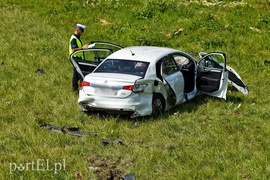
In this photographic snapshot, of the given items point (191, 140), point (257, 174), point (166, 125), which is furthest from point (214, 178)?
point (166, 125)

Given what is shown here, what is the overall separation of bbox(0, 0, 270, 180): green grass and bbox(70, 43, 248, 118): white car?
1.05 feet

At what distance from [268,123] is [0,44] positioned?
1093 centimetres

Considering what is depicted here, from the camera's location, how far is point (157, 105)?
8.90m

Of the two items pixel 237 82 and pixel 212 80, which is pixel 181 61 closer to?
pixel 212 80

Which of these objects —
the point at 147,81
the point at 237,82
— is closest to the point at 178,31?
the point at 237,82

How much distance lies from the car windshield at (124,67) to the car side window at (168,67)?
0.49 m

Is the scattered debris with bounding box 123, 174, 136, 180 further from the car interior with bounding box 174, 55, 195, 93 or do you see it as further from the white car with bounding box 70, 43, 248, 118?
the car interior with bounding box 174, 55, 195, 93

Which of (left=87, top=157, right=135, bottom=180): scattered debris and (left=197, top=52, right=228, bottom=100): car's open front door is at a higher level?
(left=197, top=52, right=228, bottom=100): car's open front door

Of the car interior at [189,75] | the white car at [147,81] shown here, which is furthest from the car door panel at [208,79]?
the car interior at [189,75]

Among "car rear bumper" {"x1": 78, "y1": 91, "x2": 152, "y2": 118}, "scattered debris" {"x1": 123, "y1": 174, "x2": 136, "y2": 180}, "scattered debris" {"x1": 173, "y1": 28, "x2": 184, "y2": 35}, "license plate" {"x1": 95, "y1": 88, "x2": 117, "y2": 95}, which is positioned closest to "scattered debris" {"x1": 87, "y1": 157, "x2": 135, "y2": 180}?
"scattered debris" {"x1": 123, "y1": 174, "x2": 136, "y2": 180}

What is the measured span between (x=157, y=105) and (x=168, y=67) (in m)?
1.06

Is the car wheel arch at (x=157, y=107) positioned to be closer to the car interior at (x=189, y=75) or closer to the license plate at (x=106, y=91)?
the license plate at (x=106, y=91)

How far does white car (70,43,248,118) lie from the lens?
27.4ft

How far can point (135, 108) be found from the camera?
27.3 feet
